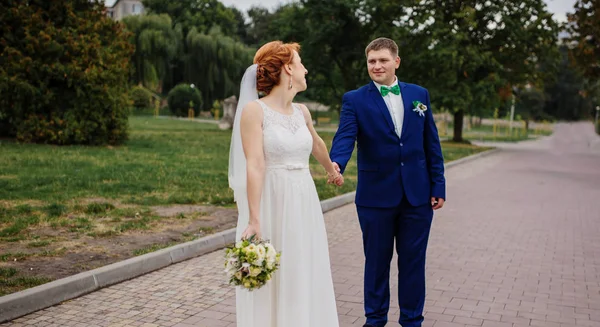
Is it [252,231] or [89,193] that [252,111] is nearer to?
[252,231]

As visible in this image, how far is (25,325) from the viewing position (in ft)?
15.5

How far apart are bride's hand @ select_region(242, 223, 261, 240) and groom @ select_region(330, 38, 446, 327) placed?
0.92 meters

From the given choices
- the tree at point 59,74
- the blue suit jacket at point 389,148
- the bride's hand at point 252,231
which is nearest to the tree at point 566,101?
the tree at point 59,74

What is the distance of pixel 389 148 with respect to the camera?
14.7 ft

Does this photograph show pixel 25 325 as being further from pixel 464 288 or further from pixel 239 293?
pixel 464 288

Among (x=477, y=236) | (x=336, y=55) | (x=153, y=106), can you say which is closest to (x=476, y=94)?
(x=336, y=55)

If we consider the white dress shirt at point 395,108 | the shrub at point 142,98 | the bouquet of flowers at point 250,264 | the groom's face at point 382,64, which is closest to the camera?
the bouquet of flowers at point 250,264

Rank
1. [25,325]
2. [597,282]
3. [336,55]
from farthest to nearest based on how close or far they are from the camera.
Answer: [336,55] → [597,282] → [25,325]

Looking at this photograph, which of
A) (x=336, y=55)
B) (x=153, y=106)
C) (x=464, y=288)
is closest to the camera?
(x=464, y=288)

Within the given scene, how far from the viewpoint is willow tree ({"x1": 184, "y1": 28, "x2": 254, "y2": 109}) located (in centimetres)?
4184

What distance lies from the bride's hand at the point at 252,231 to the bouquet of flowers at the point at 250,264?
16 cm

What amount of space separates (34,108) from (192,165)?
6.51 m

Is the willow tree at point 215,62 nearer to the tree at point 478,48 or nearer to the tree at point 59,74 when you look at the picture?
the tree at point 478,48

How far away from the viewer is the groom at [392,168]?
446cm
